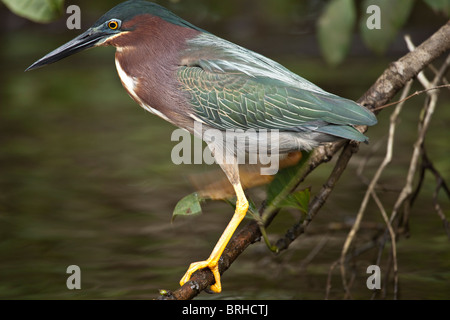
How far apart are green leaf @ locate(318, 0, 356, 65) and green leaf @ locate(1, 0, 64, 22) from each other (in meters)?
1.72

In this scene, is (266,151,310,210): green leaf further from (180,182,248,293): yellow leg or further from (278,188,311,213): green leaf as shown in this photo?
(180,182,248,293): yellow leg

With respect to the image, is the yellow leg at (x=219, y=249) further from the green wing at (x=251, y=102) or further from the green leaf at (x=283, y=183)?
the green wing at (x=251, y=102)

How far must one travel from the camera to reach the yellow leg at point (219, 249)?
314 cm

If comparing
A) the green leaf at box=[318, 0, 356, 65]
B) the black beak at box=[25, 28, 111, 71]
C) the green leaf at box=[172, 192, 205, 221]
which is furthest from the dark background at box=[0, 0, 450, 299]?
the black beak at box=[25, 28, 111, 71]

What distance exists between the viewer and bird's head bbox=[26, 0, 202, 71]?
3150mm

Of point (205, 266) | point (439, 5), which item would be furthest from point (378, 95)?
point (205, 266)

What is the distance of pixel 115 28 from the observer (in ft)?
10.4

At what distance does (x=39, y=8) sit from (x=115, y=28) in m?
0.44

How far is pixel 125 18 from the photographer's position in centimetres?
317

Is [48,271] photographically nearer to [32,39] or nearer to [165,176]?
[165,176]

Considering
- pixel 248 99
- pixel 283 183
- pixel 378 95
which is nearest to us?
pixel 248 99

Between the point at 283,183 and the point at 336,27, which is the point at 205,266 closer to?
the point at 283,183
